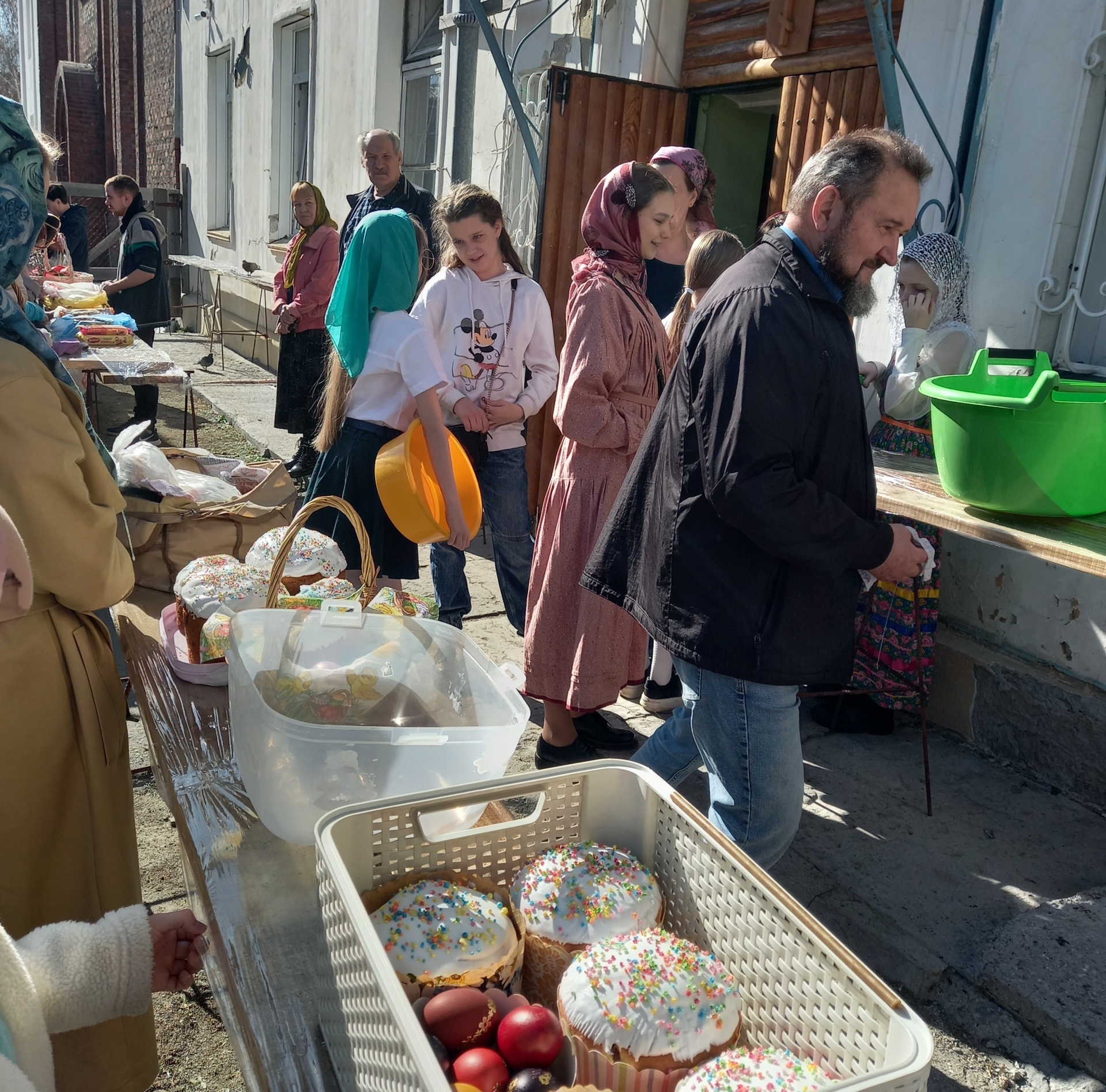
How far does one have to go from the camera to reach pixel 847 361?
1.86 m

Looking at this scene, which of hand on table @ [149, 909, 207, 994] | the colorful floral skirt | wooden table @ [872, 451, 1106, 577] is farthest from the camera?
the colorful floral skirt

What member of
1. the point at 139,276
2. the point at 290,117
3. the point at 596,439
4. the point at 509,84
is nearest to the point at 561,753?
the point at 596,439

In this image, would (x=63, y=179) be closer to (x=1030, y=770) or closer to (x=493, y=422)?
(x=493, y=422)

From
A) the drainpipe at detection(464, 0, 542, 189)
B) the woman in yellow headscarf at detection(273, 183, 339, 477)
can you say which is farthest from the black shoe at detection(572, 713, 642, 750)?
the woman in yellow headscarf at detection(273, 183, 339, 477)

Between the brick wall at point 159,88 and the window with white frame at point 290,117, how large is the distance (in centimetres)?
558

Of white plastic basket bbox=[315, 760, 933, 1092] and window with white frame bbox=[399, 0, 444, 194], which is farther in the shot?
window with white frame bbox=[399, 0, 444, 194]

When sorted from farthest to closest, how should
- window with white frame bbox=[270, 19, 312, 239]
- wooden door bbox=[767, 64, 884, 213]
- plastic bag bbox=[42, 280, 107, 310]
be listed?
window with white frame bbox=[270, 19, 312, 239]
plastic bag bbox=[42, 280, 107, 310]
wooden door bbox=[767, 64, 884, 213]

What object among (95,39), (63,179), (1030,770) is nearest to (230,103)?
(95,39)

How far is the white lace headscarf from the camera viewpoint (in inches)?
125

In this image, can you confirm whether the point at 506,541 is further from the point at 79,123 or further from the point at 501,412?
the point at 79,123

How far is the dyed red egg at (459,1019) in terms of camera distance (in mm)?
1066

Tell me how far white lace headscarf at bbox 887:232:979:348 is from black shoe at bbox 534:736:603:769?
1760 millimetres

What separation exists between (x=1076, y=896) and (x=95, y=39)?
24.3 meters

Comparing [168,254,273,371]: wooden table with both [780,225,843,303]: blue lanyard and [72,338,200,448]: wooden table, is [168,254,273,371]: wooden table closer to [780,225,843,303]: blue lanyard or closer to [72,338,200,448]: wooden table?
[72,338,200,448]: wooden table
